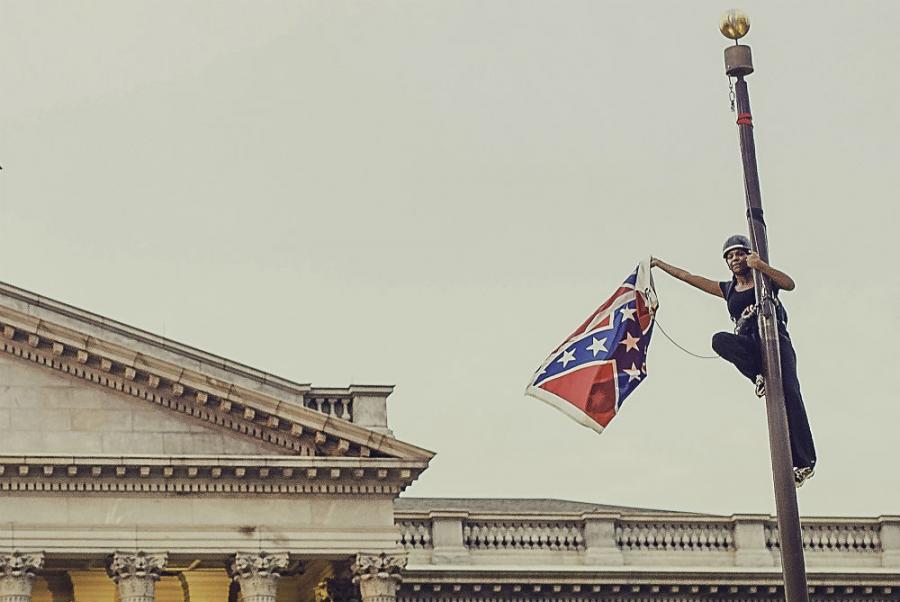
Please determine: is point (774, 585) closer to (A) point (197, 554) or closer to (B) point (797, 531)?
(A) point (197, 554)

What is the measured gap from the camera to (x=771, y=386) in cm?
1631

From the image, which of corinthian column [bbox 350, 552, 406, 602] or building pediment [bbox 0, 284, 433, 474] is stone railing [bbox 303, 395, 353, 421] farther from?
corinthian column [bbox 350, 552, 406, 602]

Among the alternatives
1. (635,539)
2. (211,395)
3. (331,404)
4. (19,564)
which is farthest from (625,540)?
(19,564)

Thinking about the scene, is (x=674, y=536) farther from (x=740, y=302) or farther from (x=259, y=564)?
(x=740, y=302)

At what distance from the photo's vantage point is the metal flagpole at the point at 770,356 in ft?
52.3

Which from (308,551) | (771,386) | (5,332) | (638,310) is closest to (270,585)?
(308,551)

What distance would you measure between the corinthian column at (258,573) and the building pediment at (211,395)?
1.71 m

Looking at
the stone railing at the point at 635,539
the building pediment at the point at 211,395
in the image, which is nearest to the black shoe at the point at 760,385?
the building pediment at the point at 211,395

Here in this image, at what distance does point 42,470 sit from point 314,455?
552 cm

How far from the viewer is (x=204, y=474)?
47.7 meters

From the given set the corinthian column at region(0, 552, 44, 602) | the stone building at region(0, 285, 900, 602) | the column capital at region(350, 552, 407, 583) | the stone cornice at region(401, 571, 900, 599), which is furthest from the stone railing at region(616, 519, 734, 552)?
the corinthian column at region(0, 552, 44, 602)

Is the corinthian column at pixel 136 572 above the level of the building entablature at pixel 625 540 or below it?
below

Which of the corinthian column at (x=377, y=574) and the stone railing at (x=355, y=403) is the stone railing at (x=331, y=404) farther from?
the corinthian column at (x=377, y=574)

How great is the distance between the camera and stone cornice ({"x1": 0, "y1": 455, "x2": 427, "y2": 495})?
47.2 meters
